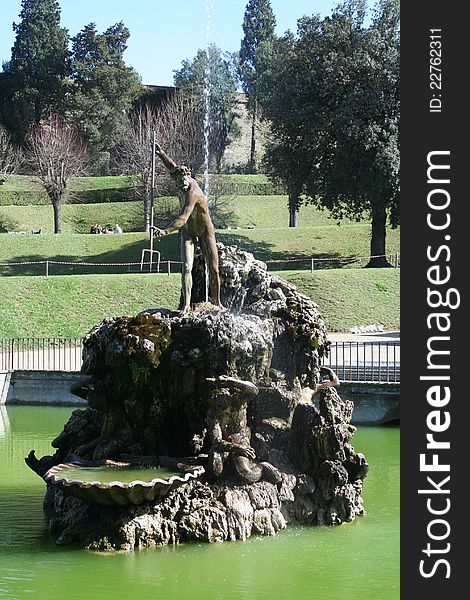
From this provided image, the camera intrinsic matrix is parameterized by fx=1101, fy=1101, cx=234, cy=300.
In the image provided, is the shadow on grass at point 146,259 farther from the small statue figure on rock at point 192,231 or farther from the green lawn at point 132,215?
the small statue figure on rock at point 192,231

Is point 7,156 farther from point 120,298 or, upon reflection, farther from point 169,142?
point 120,298

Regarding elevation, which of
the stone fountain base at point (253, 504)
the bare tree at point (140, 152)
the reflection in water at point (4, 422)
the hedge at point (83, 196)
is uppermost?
the bare tree at point (140, 152)

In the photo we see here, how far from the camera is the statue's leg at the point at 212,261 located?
52.0ft

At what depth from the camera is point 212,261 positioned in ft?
52.1

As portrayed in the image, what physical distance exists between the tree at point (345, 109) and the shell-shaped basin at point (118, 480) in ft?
103

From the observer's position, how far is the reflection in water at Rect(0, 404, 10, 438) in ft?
74.3

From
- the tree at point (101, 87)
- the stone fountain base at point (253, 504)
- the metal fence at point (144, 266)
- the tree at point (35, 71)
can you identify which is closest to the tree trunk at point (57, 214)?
the metal fence at point (144, 266)

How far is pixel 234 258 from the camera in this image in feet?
54.6

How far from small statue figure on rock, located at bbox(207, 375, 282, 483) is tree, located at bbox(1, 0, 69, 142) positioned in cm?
6063

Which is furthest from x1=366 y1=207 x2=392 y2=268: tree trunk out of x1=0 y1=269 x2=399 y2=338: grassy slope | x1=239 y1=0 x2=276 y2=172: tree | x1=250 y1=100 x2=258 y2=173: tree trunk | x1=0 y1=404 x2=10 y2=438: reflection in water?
x1=239 y1=0 x2=276 y2=172: tree

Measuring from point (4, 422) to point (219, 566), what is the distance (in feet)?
39.5

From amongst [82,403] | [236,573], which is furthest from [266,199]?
[236,573]

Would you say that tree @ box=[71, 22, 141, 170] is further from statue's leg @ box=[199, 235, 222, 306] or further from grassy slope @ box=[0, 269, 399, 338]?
statue's leg @ box=[199, 235, 222, 306]

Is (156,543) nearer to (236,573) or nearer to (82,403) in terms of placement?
(236,573)
